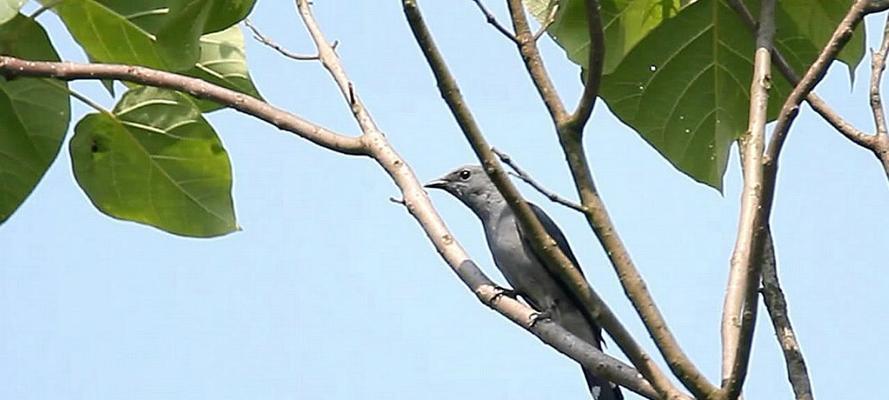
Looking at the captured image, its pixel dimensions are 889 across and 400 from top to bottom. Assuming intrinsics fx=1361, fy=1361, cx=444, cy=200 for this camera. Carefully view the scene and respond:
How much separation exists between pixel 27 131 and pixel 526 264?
1.62 meters

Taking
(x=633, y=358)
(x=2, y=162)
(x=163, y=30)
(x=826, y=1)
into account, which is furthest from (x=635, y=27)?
(x=2, y=162)

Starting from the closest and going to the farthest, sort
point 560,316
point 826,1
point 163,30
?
point 163,30
point 826,1
point 560,316

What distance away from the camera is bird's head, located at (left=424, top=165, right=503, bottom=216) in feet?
14.3

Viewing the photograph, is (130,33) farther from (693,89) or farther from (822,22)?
(822,22)

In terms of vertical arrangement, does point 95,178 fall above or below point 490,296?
above

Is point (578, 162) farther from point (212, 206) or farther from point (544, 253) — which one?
point (212, 206)

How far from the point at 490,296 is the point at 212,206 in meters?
0.97

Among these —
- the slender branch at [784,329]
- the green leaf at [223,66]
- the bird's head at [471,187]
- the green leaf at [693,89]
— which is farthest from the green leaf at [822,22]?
the bird's head at [471,187]

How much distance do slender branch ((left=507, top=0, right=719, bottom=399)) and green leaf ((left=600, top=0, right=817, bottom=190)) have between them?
2.91 feet

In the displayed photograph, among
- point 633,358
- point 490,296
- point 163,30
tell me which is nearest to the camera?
point 633,358

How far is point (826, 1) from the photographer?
2.98m

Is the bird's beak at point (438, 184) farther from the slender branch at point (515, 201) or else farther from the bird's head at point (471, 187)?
the slender branch at point (515, 201)

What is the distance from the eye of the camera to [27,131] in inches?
117

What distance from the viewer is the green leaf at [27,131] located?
116 inches
